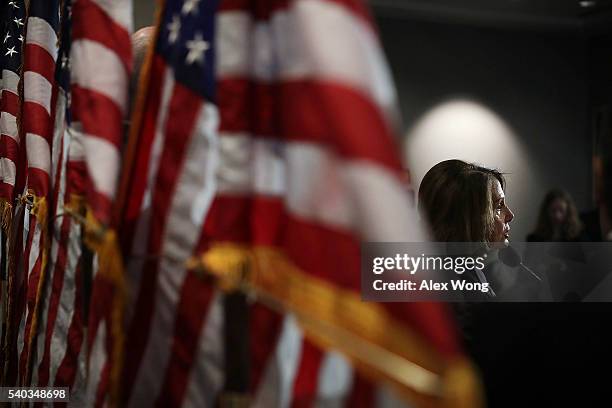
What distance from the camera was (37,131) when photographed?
1868mm

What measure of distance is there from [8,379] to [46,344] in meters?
0.43

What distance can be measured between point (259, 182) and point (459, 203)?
1322 mm

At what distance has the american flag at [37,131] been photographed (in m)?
1.81

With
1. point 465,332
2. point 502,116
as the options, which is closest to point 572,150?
point 502,116

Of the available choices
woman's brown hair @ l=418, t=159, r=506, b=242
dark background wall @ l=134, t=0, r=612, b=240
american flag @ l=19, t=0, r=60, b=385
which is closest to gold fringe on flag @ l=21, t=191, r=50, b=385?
american flag @ l=19, t=0, r=60, b=385

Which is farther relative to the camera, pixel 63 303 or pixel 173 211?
pixel 63 303

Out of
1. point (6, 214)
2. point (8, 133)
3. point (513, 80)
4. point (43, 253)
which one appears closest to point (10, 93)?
point (8, 133)

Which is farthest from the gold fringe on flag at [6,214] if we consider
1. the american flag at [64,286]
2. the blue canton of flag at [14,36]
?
the american flag at [64,286]

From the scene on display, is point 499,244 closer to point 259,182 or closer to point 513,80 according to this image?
point 259,182

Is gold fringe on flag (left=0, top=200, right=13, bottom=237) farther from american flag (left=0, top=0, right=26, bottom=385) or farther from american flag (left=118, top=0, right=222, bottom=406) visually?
american flag (left=118, top=0, right=222, bottom=406)

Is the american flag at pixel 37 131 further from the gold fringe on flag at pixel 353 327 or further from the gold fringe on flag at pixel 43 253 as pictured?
the gold fringe on flag at pixel 353 327

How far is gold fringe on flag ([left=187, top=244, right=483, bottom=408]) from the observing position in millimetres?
835

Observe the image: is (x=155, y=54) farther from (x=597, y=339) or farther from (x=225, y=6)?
(x=597, y=339)

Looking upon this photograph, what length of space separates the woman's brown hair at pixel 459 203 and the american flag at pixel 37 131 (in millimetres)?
1062
